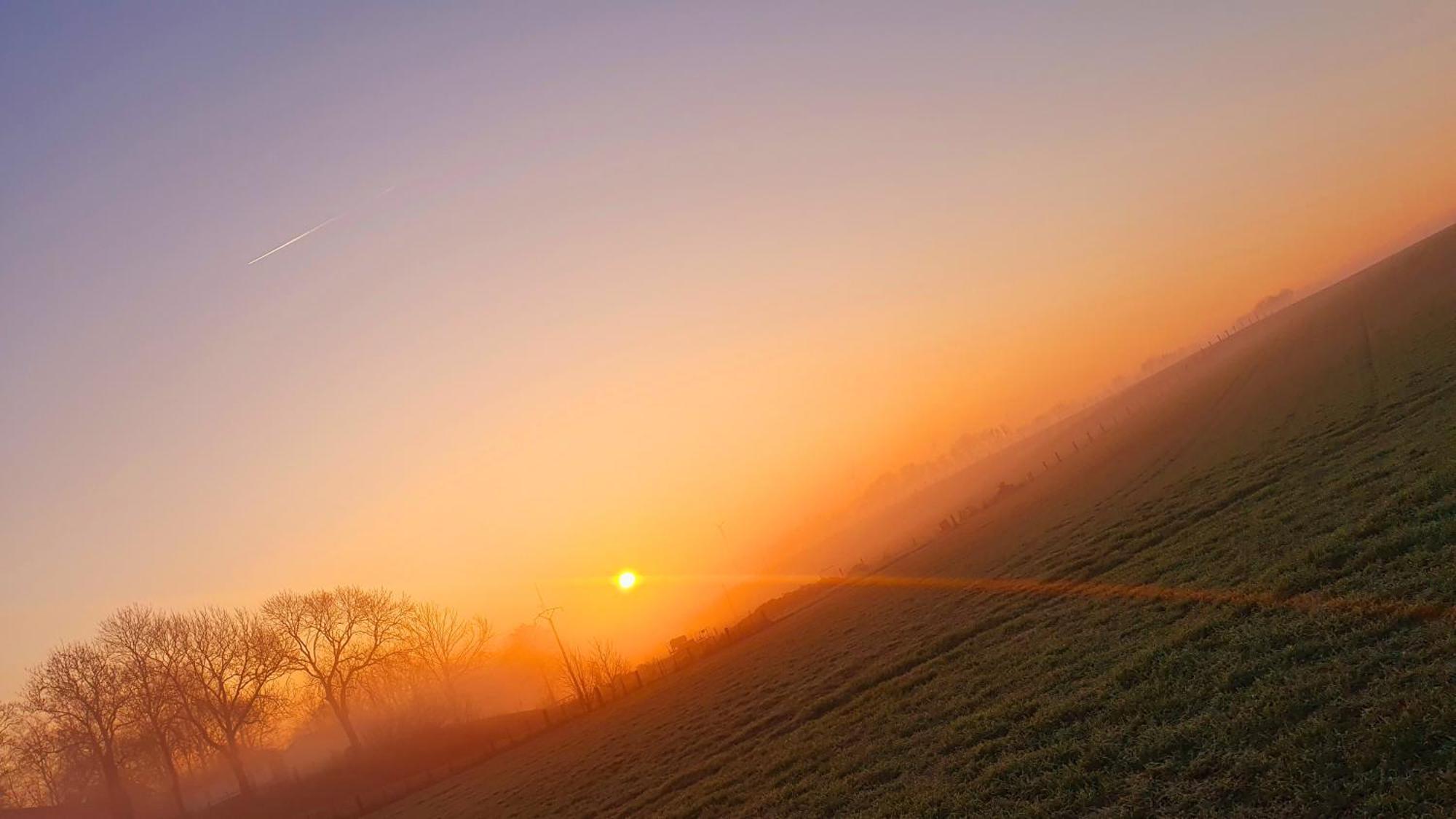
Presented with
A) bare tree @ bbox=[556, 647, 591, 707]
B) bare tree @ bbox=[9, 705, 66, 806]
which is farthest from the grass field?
bare tree @ bbox=[9, 705, 66, 806]

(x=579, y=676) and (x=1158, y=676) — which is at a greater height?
(x=1158, y=676)

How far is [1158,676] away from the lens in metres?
14.5

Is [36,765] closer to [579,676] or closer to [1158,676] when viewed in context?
[579,676]

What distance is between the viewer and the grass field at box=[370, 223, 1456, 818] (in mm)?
10203

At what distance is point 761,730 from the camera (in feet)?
89.0

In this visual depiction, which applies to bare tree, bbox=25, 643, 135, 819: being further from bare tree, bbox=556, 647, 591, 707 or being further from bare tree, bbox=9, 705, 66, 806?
bare tree, bbox=556, 647, 591, 707

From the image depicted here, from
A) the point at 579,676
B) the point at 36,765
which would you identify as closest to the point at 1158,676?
the point at 579,676

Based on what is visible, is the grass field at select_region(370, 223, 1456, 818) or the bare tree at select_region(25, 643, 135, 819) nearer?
the grass field at select_region(370, 223, 1456, 818)

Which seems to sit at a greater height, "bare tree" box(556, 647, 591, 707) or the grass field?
the grass field

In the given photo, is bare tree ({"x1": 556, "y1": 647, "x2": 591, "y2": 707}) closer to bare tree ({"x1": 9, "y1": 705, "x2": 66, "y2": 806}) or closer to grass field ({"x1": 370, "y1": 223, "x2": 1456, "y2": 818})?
grass field ({"x1": 370, "y1": 223, "x2": 1456, "y2": 818})

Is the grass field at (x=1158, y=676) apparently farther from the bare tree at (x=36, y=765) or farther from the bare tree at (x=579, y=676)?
the bare tree at (x=36, y=765)

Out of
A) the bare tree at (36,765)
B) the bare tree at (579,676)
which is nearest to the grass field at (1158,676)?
the bare tree at (579,676)

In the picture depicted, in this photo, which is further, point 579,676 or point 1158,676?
point 579,676

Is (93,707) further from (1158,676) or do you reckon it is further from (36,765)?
(1158,676)
